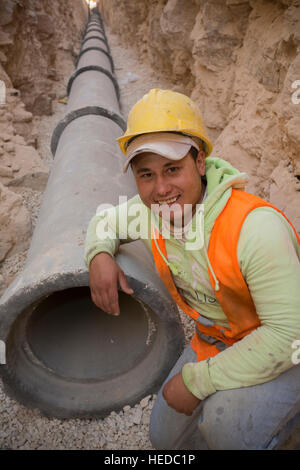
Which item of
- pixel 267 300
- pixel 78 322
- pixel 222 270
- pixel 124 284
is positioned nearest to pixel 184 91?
pixel 78 322

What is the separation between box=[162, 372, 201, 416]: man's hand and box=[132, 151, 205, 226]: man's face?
67 cm

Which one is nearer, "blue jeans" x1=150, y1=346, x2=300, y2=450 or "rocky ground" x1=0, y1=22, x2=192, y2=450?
"blue jeans" x1=150, y1=346, x2=300, y2=450

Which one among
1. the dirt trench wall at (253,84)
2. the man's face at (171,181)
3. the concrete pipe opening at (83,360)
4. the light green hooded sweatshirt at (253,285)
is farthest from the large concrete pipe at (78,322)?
the dirt trench wall at (253,84)

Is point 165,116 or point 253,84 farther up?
point 253,84

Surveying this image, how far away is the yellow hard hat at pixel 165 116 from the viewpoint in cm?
133

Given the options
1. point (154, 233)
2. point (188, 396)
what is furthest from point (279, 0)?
point (188, 396)

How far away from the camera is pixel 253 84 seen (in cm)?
319

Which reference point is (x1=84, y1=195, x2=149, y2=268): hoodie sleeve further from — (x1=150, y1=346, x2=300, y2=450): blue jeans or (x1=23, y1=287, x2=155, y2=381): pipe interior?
(x1=150, y1=346, x2=300, y2=450): blue jeans

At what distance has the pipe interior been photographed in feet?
6.85

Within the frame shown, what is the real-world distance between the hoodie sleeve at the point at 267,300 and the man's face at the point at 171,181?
268 millimetres

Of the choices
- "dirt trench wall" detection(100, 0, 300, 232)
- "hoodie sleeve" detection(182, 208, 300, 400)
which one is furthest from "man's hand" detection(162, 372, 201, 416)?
"dirt trench wall" detection(100, 0, 300, 232)

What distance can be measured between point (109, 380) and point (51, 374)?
0.35 meters

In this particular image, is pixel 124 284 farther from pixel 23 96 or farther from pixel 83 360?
pixel 23 96

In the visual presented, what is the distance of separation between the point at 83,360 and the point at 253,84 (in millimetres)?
2800
